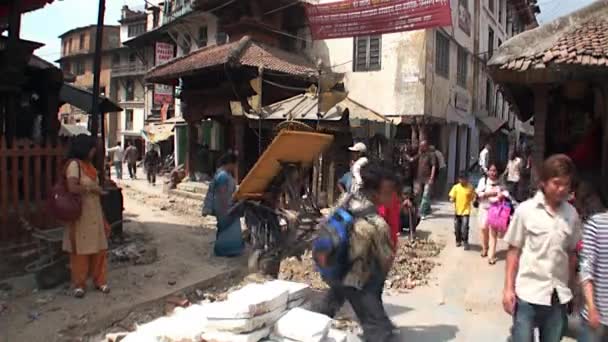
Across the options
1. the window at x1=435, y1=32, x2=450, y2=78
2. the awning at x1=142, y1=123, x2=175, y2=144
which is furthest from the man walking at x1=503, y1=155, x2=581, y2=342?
the awning at x1=142, y1=123, x2=175, y2=144

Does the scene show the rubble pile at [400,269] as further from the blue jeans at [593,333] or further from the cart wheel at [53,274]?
the blue jeans at [593,333]

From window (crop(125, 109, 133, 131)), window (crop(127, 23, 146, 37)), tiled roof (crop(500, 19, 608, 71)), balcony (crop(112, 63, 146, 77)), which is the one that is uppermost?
window (crop(127, 23, 146, 37))

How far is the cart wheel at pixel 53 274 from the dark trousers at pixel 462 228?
619cm

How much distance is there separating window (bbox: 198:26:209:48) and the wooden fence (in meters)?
17.0

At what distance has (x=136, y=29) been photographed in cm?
4112

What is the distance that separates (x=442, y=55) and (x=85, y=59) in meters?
45.7

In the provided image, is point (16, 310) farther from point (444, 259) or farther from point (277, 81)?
point (277, 81)

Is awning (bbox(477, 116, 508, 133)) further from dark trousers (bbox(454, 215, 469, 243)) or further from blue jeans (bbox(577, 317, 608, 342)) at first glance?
blue jeans (bbox(577, 317, 608, 342))

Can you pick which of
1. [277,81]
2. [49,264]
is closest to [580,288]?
[49,264]

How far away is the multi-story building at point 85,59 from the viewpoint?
4703 cm

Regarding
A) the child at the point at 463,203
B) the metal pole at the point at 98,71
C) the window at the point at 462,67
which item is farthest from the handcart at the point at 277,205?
the window at the point at 462,67

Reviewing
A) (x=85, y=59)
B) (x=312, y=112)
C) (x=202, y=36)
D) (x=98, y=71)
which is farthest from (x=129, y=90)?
(x=98, y=71)

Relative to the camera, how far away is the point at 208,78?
17.3 metres

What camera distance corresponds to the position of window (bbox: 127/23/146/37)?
40.1 metres
